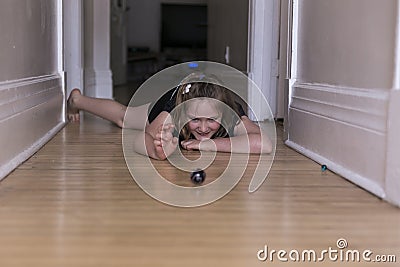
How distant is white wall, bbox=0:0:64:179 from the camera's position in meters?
1.40

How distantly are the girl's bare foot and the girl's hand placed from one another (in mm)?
1138

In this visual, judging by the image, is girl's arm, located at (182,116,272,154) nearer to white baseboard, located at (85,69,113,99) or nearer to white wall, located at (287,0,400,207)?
white wall, located at (287,0,400,207)

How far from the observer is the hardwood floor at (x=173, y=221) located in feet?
2.55

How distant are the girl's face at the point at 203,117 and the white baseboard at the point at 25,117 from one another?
1.63 feet

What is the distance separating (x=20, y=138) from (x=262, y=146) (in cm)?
73

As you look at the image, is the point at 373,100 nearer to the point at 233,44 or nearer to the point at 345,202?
the point at 345,202

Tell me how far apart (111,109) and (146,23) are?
266 inches

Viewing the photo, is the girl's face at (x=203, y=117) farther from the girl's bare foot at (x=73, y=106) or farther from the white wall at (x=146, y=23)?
the white wall at (x=146, y=23)

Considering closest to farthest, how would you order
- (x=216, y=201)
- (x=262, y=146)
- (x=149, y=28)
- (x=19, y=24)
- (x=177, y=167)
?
(x=216, y=201), (x=177, y=167), (x=19, y=24), (x=262, y=146), (x=149, y=28)

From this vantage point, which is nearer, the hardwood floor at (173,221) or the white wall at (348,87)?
the hardwood floor at (173,221)

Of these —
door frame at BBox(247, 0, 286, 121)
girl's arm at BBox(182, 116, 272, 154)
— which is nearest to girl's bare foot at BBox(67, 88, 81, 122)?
door frame at BBox(247, 0, 286, 121)

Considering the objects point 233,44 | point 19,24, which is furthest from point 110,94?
point 19,24

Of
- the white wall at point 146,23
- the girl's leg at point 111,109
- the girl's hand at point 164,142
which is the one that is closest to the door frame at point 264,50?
the girl's leg at point 111,109

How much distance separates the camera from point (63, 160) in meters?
1.57
